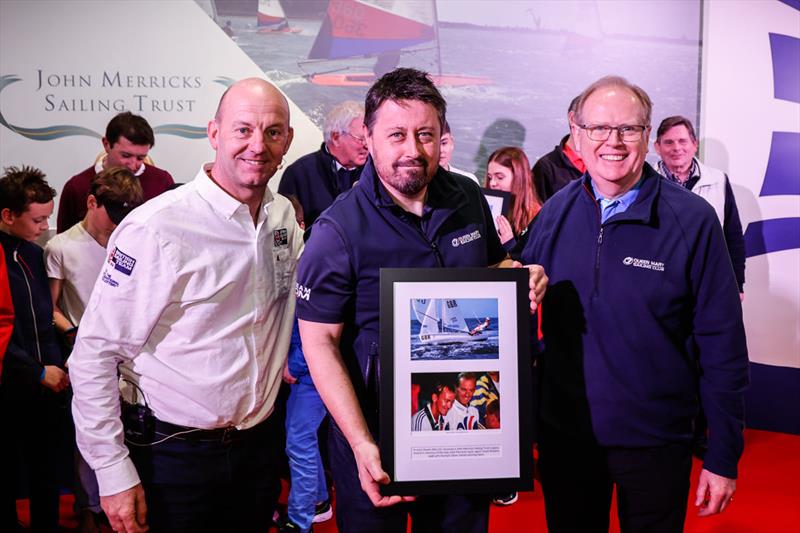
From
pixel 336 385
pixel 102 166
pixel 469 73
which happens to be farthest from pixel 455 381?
pixel 469 73

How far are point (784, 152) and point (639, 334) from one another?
4.11 meters

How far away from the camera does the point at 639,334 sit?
1.93m

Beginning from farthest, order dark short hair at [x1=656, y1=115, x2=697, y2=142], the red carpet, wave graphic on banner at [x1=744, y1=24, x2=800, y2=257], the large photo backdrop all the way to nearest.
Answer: wave graphic on banner at [x1=744, y1=24, x2=800, y2=257] < dark short hair at [x1=656, y1=115, x2=697, y2=142] < the large photo backdrop < the red carpet

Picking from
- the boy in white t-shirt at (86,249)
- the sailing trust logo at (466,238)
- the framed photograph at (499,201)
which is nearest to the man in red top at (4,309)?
the boy in white t-shirt at (86,249)

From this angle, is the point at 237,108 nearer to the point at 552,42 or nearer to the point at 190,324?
the point at 190,324

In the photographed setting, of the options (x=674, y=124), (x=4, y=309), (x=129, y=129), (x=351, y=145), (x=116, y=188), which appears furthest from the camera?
(x=674, y=124)

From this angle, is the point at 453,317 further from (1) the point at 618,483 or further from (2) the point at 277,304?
(1) the point at 618,483

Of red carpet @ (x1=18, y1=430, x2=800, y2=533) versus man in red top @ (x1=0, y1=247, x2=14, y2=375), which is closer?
man in red top @ (x1=0, y1=247, x2=14, y2=375)

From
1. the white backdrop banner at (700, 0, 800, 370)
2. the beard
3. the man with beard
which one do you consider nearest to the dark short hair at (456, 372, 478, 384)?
the man with beard

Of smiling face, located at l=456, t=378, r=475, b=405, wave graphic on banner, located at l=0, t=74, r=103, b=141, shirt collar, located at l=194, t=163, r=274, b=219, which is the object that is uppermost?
wave graphic on banner, located at l=0, t=74, r=103, b=141

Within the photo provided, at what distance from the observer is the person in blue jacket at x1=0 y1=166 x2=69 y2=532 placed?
119 inches

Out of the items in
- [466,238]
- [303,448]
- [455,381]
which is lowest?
[303,448]

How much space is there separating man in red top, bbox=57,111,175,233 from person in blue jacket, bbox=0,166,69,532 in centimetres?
79

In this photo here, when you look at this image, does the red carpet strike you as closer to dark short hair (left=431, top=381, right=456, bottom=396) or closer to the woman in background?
the woman in background
